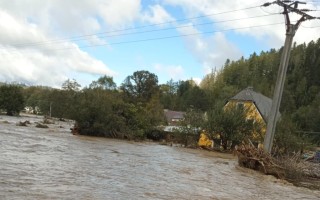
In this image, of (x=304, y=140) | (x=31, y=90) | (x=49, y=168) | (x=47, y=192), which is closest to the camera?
(x=47, y=192)

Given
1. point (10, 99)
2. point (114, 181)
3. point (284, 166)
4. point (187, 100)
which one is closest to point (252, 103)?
point (284, 166)

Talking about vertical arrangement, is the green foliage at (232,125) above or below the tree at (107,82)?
below

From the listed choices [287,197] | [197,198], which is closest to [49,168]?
[197,198]

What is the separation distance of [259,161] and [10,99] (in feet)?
209

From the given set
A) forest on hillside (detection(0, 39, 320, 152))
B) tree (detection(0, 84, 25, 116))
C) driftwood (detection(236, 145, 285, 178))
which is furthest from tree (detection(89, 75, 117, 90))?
driftwood (detection(236, 145, 285, 178))

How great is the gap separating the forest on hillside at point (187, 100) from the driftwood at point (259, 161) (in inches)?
500

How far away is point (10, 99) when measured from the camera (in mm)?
80250

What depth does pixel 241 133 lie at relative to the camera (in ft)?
146

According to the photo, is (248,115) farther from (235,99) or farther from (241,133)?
(235,99)

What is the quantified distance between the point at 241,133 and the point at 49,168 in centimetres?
2993

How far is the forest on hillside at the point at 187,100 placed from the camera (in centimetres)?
4672

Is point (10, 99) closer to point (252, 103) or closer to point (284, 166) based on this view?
point (252, 103)

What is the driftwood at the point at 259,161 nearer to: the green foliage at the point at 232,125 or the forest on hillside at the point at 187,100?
the forest on hillside at the point at 187,100

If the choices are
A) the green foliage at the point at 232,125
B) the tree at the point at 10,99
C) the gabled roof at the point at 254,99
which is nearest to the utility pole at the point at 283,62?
the green foliage at the point at 232,125
